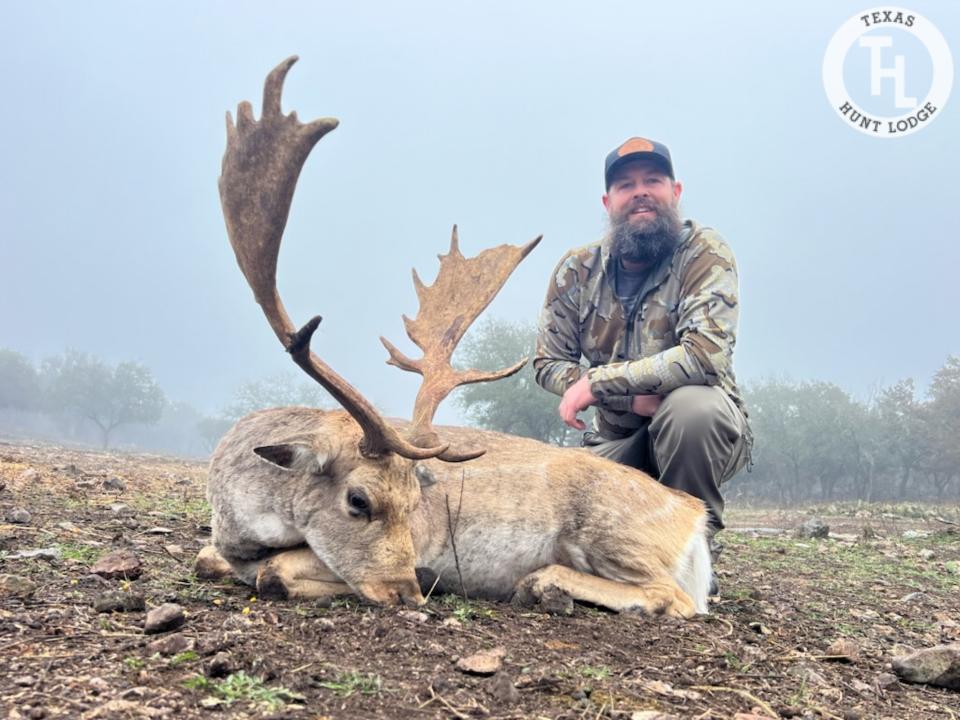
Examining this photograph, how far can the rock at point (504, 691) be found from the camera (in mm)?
2729

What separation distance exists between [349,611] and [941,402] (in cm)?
6067

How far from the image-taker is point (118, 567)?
422 centimetres

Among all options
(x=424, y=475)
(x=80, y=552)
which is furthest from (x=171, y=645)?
(x=80, y=552)

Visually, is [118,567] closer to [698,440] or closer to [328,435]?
[328,435]

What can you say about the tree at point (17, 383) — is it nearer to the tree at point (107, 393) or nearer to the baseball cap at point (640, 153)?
the tree at point (107, 393)

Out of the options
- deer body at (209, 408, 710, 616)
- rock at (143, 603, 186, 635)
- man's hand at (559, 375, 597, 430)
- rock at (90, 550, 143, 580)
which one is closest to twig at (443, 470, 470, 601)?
deer body at (209, 408, 710, 616)

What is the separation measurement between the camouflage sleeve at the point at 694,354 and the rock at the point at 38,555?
3.88m

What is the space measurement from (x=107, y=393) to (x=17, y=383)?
34.3 ft

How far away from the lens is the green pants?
5.64m

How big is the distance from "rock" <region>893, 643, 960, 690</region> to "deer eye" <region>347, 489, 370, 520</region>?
9.46ft

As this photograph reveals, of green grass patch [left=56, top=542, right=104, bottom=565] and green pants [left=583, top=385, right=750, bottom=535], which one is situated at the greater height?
green pants [left=583, top=385, right=750, bottom=535]

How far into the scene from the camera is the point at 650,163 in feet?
23.2

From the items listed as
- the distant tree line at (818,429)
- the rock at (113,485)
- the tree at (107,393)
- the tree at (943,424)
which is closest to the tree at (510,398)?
the distant tree line at (818,429)

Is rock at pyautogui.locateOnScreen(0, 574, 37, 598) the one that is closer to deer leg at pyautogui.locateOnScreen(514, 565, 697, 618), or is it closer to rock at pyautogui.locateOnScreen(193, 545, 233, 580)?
rock at pyautogui.locateOnScreen(193, 545, 233, 580)
